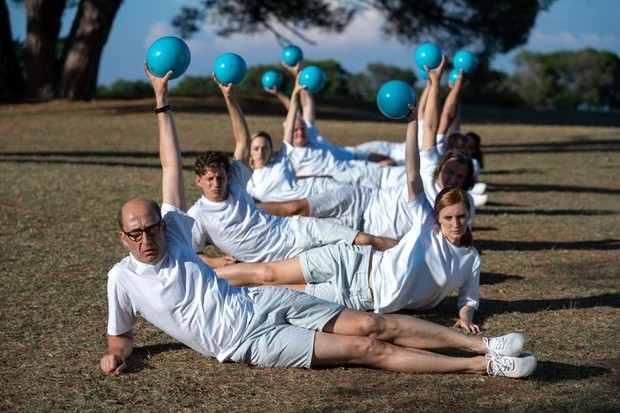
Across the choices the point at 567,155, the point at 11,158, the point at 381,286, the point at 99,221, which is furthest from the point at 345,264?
the point at 567,155

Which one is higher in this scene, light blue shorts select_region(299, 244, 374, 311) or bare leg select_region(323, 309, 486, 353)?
light blue shorts select_region(299, 244, 374, 311)

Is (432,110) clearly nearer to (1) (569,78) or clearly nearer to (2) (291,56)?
(2) (291,56)

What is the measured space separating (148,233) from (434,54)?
17.2 ft

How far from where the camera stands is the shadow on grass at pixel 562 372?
5715mm

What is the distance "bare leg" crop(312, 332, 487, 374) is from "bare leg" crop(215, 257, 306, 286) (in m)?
1.46

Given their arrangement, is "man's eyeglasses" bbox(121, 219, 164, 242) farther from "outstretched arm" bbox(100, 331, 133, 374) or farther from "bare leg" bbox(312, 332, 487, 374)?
"bare leg" bbox(312, 332, 487, 374)

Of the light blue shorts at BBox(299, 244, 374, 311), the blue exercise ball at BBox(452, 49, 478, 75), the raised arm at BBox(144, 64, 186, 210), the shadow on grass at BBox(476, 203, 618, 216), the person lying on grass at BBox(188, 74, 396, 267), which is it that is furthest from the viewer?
the shadow on grass at BBox(476, 203, 618, 216)

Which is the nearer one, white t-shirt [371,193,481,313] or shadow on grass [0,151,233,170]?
white t-shirt [371,193,481,313]

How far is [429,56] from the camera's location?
10.0 metres

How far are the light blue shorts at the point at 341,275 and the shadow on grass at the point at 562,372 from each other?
1349 millimetres

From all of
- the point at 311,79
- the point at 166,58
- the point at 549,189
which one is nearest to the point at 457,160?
the point at 166,58

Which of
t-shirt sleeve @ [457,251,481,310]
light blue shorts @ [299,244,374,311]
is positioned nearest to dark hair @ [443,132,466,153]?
t-shirt sleeve @ [457,251,481,310]

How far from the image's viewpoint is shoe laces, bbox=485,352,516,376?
561 centimetres

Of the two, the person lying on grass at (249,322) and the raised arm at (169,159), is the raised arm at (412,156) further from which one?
the raised arm at (169,159)
